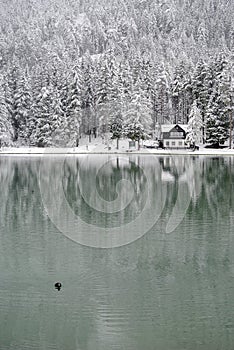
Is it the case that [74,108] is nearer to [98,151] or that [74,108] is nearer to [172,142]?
[98,151]

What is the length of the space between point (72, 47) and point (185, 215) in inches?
6453

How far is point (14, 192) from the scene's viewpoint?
105ft

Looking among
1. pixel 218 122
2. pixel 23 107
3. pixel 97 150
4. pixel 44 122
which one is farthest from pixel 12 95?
pixel 218 122

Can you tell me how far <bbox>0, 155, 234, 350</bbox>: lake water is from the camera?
418 inches

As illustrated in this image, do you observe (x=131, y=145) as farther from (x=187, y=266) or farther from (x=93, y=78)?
(x=187, y=266)

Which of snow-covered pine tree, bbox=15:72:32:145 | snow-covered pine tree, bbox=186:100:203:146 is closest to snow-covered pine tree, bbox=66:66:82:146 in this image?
snow-covered pine tree, bbox=15:72:32:145

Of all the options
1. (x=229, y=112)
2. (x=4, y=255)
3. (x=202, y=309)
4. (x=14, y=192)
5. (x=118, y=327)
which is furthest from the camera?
(x=229, y=112)

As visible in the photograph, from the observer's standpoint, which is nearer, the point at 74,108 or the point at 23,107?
the point at 74,108

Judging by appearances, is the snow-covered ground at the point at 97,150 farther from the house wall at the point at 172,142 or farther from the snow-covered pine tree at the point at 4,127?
the house wall at the point at 172,142

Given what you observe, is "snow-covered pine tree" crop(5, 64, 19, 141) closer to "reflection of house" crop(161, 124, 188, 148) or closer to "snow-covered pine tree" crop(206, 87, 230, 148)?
"reflection of house" crop(161, 124, 188, 148)

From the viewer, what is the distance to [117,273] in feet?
48.4

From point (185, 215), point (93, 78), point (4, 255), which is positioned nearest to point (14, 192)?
point (185, 215)

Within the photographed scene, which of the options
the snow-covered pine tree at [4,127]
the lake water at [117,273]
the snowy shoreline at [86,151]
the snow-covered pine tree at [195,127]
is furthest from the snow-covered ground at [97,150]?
the lake water at [117,273]

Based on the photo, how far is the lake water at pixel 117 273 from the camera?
10.6 metres
